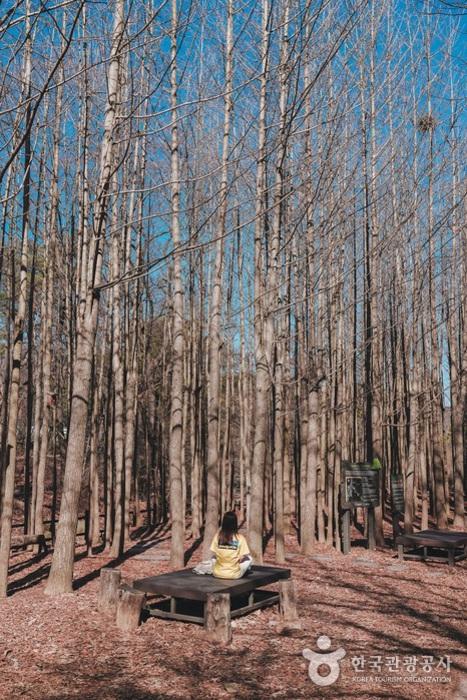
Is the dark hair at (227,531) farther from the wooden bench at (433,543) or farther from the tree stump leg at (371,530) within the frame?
the tree stump leg at (371,530)

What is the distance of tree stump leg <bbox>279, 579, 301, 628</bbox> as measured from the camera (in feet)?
17.4

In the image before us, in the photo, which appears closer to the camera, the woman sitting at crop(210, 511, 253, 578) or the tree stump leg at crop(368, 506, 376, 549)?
the woman sitting at crop(210, 511, 253, 578)

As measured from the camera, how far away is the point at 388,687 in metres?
3.80

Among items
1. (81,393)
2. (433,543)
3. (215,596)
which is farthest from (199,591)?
(433,543)

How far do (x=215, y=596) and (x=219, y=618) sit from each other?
0.53ft

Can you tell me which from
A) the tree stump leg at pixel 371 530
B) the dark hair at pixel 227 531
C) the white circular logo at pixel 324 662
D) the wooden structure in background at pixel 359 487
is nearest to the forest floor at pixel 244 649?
the white circular logo at pixel 324 662

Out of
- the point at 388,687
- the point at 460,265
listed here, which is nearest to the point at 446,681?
the point at 388,687

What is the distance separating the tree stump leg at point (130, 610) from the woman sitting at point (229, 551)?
0.72 metres

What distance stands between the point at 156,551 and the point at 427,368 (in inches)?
346

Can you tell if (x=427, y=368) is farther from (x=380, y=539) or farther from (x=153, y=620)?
(x=153, y=620)

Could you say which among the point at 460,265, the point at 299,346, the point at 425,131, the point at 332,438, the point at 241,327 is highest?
the point at 425,131

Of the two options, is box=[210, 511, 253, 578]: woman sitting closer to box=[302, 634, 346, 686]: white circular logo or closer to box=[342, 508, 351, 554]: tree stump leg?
box=[302, 634, 346, 686]: white circular logo

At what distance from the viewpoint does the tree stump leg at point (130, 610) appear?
489 cm

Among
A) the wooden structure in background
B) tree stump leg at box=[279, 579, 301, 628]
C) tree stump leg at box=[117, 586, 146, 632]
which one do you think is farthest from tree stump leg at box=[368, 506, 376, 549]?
tree stump leg at box=[117, 586, 146, 632]
